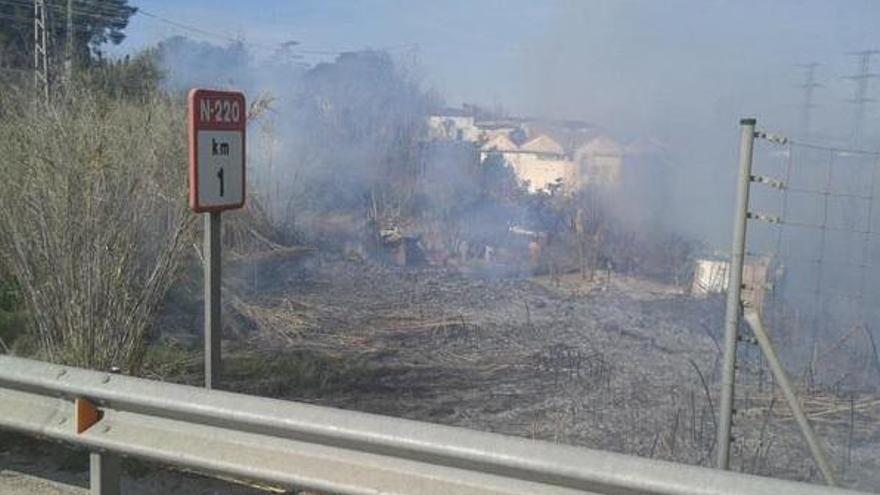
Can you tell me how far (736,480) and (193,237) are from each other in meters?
3.99

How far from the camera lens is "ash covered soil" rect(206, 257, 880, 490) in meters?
4.47

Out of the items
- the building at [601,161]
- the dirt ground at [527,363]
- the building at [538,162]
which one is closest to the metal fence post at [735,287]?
the dirt ground at [527,363]

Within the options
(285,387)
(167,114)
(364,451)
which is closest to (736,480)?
(364,451)

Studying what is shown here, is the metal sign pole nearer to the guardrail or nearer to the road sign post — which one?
the road sign post

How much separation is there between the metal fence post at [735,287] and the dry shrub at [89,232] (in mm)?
2977

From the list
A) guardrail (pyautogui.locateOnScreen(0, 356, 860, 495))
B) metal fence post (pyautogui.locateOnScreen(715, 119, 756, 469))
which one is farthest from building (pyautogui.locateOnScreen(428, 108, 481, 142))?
guardrail (pyautogui.locateOnScreen(0, 356, 860, 495))

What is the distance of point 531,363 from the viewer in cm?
614

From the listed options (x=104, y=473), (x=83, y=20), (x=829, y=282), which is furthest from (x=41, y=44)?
(x=104, y=473)

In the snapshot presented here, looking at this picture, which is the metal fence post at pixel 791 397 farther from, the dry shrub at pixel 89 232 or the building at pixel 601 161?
the building at pixel 601 161

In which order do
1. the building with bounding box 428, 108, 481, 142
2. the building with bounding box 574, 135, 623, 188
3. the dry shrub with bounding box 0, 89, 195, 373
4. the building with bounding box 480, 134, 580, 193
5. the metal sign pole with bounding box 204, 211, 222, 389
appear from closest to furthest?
1. the metal sign pole with bounding box 204, 211, 222, 389
2. the dry shrub with bounding box 0, 89, 195, 373
3. the building with bounding box 574, 135, 623, 188
4. the building with bounding box 480, 134, 580, 193
5. the building with bounding box 428, 108, 481, 142

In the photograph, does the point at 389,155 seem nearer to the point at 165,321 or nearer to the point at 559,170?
the point at 559,170

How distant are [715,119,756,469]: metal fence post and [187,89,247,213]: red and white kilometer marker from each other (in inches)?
72.9

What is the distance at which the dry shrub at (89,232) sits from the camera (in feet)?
15.5

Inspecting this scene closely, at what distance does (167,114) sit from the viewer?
615 centimetres
